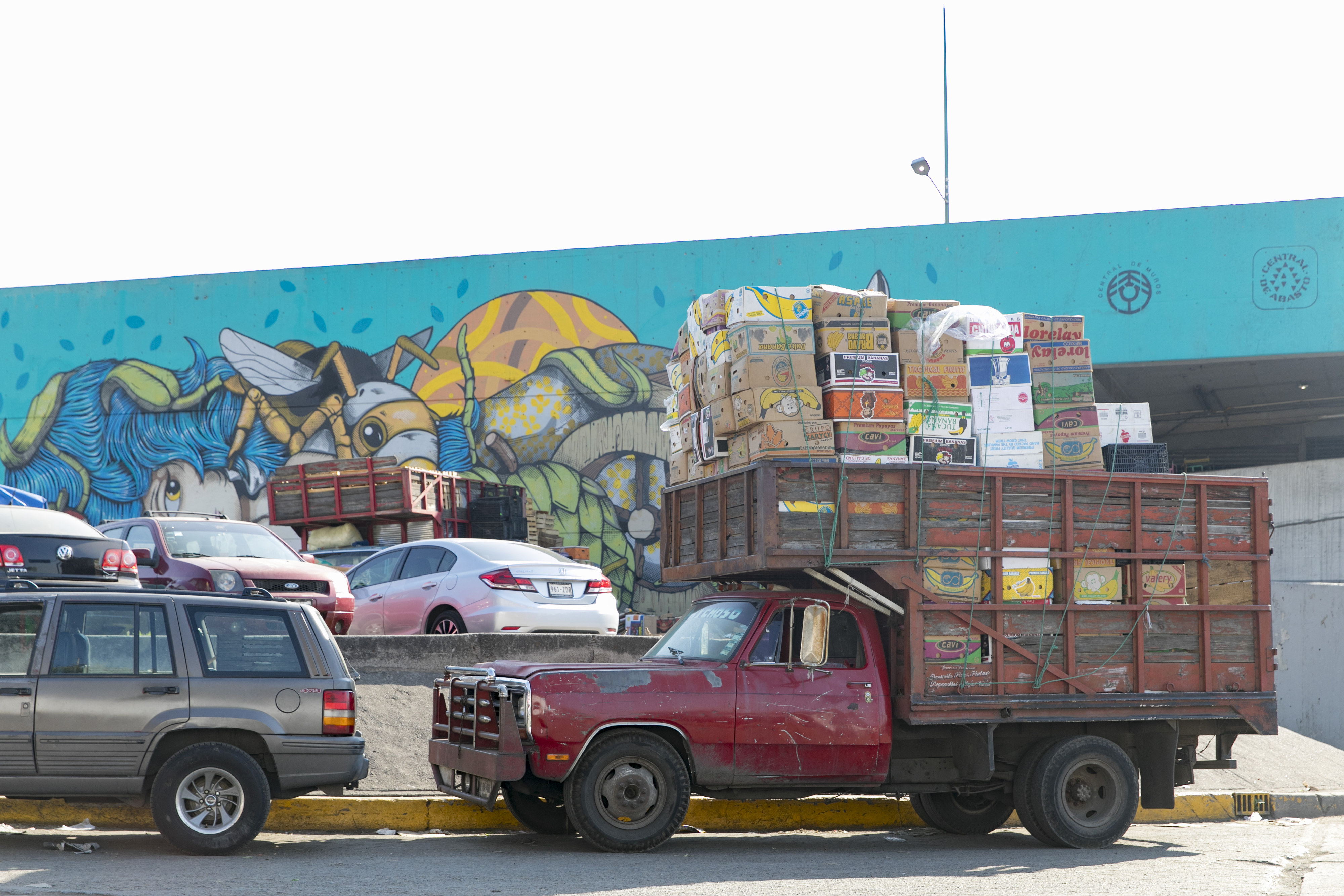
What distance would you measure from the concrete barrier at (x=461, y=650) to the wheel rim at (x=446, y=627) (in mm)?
845

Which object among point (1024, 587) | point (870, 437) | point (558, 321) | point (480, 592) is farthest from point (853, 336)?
point (558, 321)

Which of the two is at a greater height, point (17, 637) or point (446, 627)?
point (17, 637)

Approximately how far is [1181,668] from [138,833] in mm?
7413

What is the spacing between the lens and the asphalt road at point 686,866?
6902 millimetres

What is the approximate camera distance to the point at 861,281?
26.2 meters

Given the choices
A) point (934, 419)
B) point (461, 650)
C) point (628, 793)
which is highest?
point (934, 419)

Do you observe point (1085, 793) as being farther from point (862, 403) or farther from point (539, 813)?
point (539, 813)

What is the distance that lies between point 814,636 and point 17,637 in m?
4.89

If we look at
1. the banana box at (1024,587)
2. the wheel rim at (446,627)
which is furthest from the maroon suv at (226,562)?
the banana box at (1024,587)

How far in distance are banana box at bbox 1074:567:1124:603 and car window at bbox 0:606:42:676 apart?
270 inches

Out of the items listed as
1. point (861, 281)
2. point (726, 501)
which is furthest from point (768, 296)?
point (861, 281)

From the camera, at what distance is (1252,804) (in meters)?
11.3

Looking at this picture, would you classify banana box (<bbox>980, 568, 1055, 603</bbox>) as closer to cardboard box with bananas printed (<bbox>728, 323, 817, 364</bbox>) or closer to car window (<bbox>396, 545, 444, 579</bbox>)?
cardboard box with bananas printed (<bbox>728, 323, 817, 364</bbox>)

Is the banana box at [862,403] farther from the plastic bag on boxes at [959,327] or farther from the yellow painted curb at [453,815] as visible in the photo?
the yellow painted curb at [453,815]
